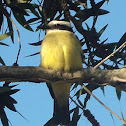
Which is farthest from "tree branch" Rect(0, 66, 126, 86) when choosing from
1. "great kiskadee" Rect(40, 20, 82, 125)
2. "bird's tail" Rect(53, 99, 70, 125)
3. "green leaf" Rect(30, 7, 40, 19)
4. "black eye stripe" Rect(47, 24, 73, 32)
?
"green leaf" Rect(30, 7, 40, 19)

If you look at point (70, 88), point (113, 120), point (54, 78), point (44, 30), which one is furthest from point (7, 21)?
point (113, 120)

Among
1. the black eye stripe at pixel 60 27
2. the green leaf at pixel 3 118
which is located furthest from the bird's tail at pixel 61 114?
the black eye stripe at pixel 60 27

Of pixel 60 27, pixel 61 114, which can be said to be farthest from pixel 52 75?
pixel 60 27

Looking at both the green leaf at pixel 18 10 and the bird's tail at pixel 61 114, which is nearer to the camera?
the bird's tail at pixel 61 114

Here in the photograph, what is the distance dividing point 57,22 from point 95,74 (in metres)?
1.05

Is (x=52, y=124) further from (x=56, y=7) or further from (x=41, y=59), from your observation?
(x=56, y=7)

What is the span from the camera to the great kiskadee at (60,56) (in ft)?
9.72

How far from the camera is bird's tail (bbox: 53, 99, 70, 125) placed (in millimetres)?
3262

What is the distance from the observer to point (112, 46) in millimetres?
3434

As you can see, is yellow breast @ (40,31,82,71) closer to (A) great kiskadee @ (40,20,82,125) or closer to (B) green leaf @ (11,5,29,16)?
(A) great kiskadee @ (40,20,82,125)

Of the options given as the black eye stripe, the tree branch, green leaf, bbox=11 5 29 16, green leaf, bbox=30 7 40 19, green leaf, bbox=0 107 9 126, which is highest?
green leaf, bbox=11 5 29 16

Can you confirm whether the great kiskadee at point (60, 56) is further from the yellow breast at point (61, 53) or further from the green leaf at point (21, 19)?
the green leaf at point (21, 19)

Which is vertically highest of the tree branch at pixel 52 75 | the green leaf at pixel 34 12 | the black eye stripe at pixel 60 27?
the green leaf at pixel 34 12

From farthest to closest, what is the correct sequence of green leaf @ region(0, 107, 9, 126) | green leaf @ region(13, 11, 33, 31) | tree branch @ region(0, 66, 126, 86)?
green leaf @ region(13, 11, 33, 31)
green leaf @ region(0, 107, 9, 126)
tree branch @ region(0, 66, 126, 86)
